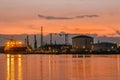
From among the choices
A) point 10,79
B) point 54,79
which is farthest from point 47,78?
point 10,79

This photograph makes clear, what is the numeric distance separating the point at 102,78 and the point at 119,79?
6.22 ft

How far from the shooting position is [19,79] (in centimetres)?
3148

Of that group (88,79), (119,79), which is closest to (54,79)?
(88,79)

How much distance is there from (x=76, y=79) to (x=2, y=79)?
5.97 metres

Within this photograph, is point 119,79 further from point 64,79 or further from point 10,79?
point 10,79

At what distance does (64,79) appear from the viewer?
31.9 meters

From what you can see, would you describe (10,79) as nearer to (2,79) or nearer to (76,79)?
(2,79)

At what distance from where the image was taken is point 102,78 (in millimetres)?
32625

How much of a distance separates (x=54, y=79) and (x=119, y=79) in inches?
207

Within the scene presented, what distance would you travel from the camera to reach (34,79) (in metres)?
31.5

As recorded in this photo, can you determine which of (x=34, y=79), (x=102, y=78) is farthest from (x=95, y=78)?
(x=34, y=79)

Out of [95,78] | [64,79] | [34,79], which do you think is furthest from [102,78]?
[34,79]

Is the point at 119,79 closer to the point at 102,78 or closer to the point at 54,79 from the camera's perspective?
the point at 102,78

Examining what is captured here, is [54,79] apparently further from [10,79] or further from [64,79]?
[10,79]
